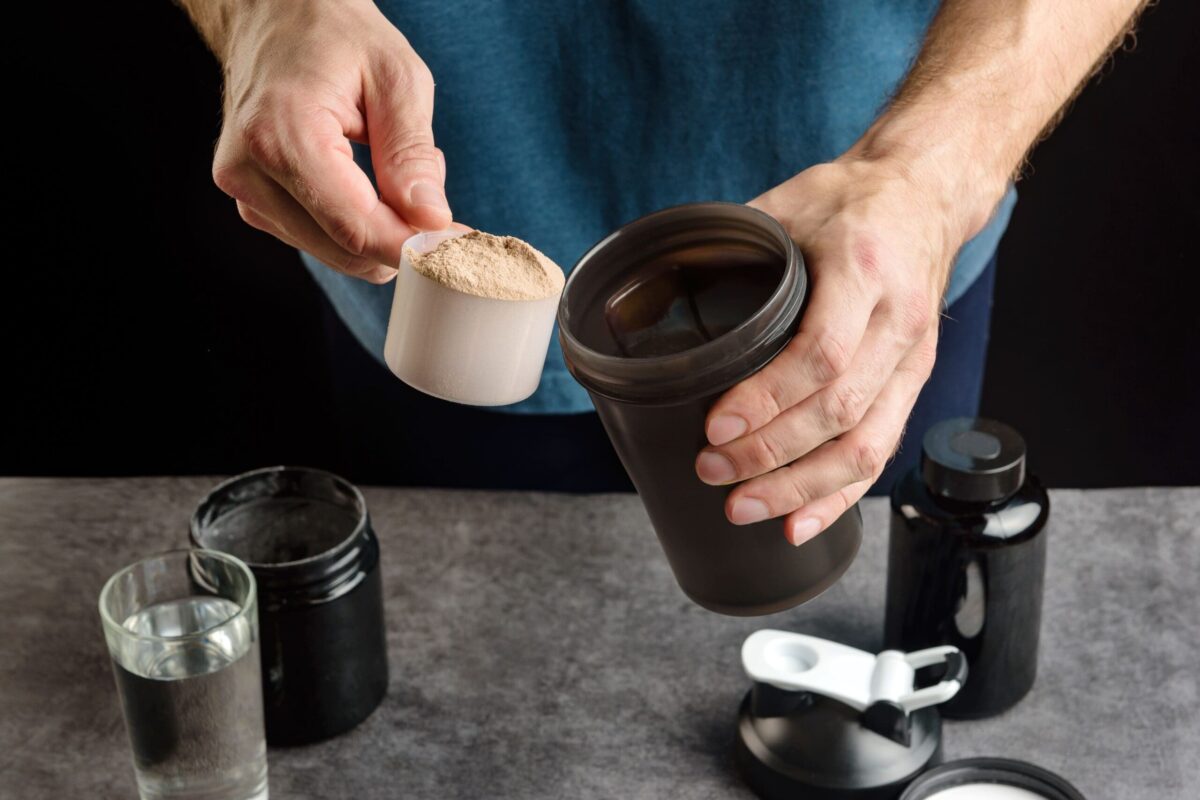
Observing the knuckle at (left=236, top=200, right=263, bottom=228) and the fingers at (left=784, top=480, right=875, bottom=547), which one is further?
the knuckle at (left=236, top=200, right=263, bottom=228)

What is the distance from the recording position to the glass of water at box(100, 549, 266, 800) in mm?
874

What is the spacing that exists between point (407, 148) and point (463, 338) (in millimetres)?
149

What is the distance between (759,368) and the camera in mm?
707

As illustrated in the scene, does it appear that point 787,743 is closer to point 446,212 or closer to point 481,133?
point 446,212

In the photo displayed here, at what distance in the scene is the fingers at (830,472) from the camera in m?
0.75

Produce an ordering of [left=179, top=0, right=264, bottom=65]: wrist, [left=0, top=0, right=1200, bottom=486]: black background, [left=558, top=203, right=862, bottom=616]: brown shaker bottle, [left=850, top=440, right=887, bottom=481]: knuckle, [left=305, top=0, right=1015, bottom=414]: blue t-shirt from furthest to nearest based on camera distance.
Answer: [left=0, top=0, right=1200, bottom=486]: black background, [left=305, top=0, right=1015, bottom=414]: blue t-shirt, [left=179, top=0, right=264, bottom=65]: wrist, [left=850, top=440, right=887, bottom=481]: knuckle, [left=558, top=203, right=862, bottom=616]: brown shaker bottle

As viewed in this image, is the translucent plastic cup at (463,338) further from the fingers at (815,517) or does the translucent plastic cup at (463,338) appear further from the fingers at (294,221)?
the fingers at (815,517)

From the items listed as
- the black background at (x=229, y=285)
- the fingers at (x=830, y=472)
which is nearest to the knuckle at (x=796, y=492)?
the fingers at (x=830, y=472)

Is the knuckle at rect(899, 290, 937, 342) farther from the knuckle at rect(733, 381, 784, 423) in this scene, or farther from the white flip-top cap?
the white flip-top cap

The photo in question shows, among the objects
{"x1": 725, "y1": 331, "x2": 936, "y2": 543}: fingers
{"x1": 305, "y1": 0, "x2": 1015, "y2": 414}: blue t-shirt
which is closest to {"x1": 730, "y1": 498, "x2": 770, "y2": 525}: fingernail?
{"x1": 725, "y1": 331, "x2": 936, "y2": 543}: fingers

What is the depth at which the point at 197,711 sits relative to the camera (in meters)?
0.89

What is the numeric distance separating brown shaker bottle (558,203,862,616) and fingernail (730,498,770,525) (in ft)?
0.04

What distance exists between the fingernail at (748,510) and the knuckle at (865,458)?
81mm

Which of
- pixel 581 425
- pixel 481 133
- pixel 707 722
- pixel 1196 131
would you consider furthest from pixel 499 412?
pixel 1196 131
